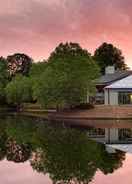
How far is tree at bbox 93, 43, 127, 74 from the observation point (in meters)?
159

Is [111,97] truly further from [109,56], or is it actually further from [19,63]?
[19,63]

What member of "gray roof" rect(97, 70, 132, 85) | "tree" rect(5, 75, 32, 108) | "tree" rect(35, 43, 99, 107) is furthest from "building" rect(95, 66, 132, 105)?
"tree" rect(5, 75, 32, 108)

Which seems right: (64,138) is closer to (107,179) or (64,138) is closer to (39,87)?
(107,179)

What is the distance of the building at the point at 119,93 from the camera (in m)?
84.9

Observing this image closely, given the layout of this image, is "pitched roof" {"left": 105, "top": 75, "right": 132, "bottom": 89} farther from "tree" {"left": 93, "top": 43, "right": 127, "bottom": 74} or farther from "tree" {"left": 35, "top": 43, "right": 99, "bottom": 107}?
"tree" {"left": 93, "top": 43, "right": 127, "bottom": 74}

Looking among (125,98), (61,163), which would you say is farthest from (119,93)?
(61,163)

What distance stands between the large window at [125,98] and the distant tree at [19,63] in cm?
7802

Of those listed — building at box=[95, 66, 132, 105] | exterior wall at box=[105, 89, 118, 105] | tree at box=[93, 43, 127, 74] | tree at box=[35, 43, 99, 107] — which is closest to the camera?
tree at box=[35, 43, 99, 107]

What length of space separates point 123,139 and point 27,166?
660 inches

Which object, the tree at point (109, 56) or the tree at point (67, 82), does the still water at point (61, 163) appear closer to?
the tree at point (67, 82)

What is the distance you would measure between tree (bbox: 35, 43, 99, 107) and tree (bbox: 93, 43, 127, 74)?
70.5 metres

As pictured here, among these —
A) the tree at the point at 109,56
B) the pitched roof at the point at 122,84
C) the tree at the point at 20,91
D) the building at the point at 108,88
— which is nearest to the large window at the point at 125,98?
the building at the point at 108,88

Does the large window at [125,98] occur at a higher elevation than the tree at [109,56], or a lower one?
lower

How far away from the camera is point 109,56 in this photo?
159000 millimetres
